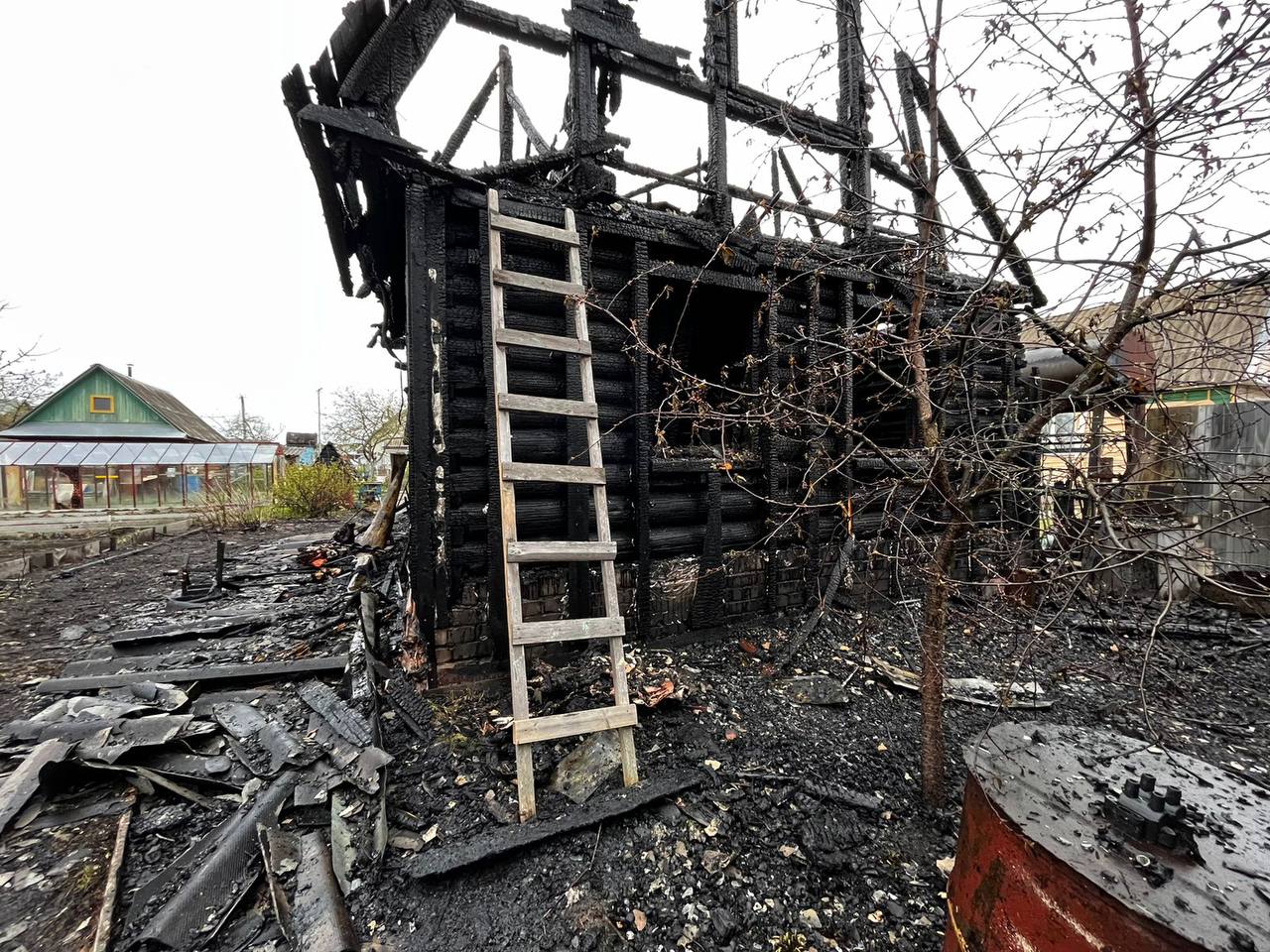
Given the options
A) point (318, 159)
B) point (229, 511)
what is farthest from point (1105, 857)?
point (229, 511)

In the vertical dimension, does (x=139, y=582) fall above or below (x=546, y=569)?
below

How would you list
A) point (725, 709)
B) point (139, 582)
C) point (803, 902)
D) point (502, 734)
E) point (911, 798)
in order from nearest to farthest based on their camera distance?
point (803, 902) < point (911, 798) < point (502, 734) < point (725, 709) < point (139, 582)

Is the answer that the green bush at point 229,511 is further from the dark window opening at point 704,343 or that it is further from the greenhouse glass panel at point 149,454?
the dark window opening at point 704,343

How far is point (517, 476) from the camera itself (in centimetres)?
308

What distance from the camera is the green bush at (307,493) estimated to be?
15766 millimetres

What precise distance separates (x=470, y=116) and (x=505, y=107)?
386mm

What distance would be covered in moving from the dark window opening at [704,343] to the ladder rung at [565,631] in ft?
Result: 5.69

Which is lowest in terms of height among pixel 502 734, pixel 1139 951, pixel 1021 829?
pixel 502 734

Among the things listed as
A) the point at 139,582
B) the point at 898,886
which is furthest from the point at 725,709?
the point at 139,582

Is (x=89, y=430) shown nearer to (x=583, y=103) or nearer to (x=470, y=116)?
(x=470, y=116)

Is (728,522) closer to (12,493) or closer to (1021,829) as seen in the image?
(1021,829)

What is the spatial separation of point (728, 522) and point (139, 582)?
9.44 metres

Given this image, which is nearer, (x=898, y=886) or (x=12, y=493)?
(x=898, y=886)

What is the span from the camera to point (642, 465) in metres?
4.15
